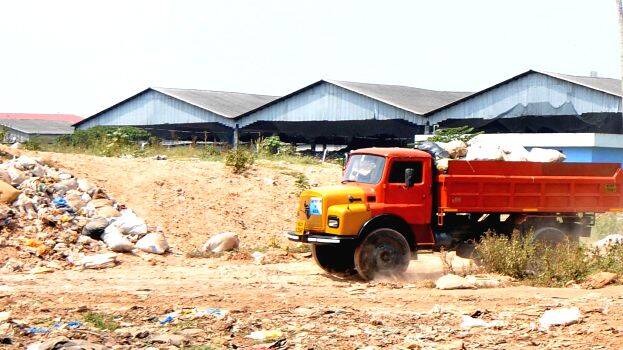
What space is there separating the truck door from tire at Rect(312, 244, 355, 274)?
1524 millimetres

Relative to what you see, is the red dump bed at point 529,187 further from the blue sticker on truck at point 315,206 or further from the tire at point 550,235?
the blue sticker on truck at point 315,206

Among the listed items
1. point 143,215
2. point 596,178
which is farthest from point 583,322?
point 143,215

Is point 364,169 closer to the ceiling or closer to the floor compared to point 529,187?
closer to the ceiling

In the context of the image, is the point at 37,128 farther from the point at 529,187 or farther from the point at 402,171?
the point at 529,187

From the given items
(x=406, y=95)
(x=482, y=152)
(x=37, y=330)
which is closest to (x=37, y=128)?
(x=406, y=95)

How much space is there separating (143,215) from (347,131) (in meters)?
24.2

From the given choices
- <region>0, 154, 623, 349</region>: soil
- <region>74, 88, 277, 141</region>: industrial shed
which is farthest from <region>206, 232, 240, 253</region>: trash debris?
<region>74, 88, 277, 141</region>: industrial shed

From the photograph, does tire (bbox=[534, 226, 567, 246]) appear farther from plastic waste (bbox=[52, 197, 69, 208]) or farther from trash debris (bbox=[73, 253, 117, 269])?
plastic waste (bbox=[52, 197, 69, 208])

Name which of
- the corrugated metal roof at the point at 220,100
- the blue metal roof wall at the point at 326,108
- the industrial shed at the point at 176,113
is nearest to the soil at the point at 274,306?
the blue metal roof wall at the point at 326,108

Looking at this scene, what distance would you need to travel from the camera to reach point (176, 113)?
4459 centimetres

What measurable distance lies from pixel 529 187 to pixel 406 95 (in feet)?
89.4

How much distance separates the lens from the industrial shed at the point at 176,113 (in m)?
43.2

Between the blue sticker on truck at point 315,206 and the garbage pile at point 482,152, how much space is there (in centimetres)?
232

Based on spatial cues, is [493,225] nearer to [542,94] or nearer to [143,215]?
[143,215]
